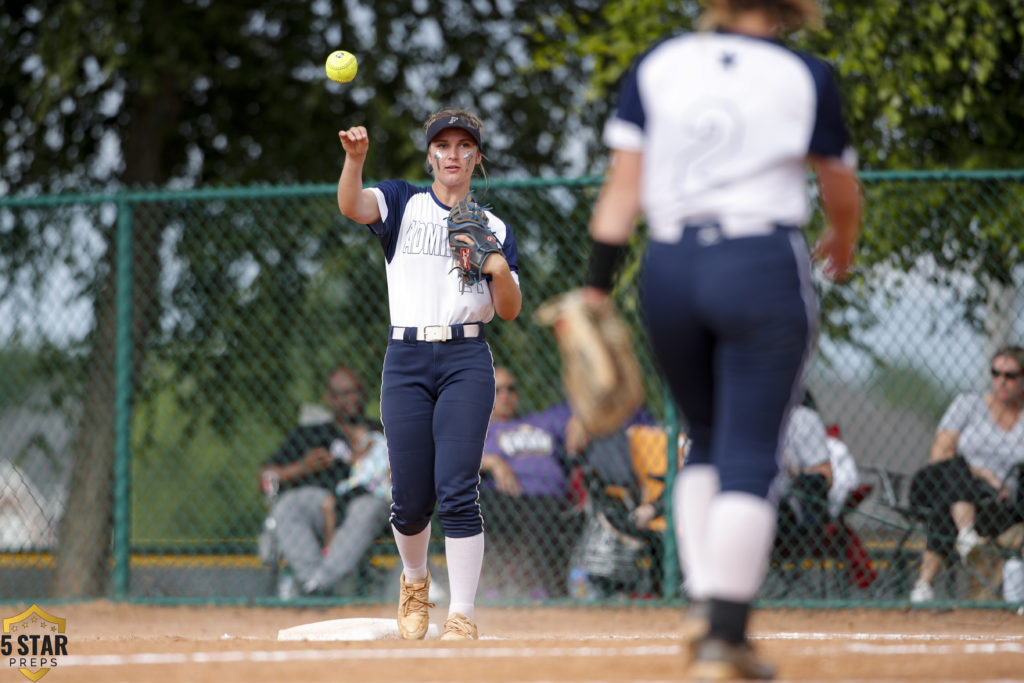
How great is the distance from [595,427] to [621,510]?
14.0 ft

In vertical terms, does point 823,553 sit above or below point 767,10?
below

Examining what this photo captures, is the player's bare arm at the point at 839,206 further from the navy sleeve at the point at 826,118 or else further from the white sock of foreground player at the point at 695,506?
the white sock of foreground player at the point at 695,506

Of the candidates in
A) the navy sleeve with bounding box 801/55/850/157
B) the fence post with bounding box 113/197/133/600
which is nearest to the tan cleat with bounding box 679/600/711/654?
the navy sleeve with bounding box 801/55/850/157

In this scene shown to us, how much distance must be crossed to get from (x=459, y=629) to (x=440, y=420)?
78 cm

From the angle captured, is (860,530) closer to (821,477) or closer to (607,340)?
(821,477)

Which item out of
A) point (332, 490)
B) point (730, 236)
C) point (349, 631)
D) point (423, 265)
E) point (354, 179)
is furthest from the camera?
point (332, 490)

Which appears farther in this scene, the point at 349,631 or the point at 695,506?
the point at 349,631

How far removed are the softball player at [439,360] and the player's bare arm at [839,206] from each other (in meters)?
1.62

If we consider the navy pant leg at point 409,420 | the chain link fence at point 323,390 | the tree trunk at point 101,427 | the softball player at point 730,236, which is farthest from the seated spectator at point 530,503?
the softball player at point 730,236

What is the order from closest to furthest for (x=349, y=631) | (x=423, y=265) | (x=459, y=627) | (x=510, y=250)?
(x=459, y=627) → (x=423, y=265) → (x=510, y=250) → (x=349, y=631)

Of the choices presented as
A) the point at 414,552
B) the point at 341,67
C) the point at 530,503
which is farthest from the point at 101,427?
the point at 341,67

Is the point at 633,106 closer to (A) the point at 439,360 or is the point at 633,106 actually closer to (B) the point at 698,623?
(B) the point at 698,623

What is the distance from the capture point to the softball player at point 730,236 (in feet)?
9.10

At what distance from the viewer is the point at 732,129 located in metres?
2.84
